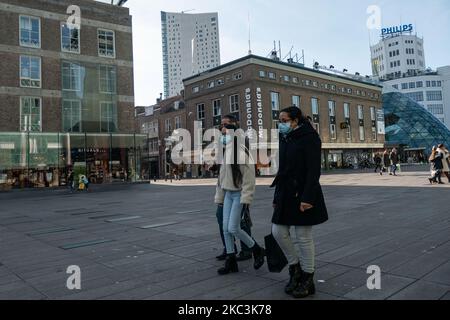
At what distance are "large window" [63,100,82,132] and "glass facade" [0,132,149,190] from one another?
0.83 m

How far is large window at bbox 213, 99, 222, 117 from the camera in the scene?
4778cm

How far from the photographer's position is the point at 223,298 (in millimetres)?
3600

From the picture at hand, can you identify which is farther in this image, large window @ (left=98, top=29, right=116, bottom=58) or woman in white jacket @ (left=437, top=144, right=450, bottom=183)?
large window @ (left=98, top=29, right=116, bottom=58)

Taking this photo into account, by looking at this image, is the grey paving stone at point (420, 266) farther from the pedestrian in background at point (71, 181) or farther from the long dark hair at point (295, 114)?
the pedestrian in background at point (71, 181)

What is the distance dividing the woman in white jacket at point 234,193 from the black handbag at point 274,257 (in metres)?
0.58

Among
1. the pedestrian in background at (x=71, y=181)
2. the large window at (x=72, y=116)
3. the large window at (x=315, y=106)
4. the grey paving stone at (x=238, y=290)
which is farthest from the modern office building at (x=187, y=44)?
the grey paving stone at (x=238, y=290)

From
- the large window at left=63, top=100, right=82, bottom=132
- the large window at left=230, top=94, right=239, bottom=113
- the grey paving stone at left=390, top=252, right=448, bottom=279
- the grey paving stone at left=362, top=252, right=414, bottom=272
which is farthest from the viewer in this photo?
the large window at left=230, top=94, right=239, bottom=113

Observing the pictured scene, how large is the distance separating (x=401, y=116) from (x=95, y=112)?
230 feet

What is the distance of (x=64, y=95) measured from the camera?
2722cm

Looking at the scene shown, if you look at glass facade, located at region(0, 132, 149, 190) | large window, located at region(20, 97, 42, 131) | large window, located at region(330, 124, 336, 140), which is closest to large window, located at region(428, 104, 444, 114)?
large window, located at region(330, 124, 336, 140)

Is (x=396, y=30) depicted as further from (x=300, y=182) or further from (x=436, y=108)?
(x=300, y=182)

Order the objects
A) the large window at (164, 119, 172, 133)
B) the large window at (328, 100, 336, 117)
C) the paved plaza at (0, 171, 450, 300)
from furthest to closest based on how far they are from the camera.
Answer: the large window at (164, 119, 172, 133)
the large window at (328, 100, 336, 117)
the paved plaza at (0, 171, 450, 300)

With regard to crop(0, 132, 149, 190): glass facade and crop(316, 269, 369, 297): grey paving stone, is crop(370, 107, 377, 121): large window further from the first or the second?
crop(316, 269, 369, 297): grey paving stone

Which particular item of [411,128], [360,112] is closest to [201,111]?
[360,112]
